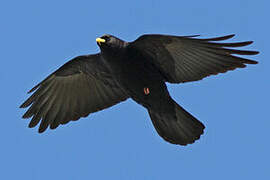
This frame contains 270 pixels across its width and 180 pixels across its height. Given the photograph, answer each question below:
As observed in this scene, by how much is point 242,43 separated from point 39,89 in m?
3.99

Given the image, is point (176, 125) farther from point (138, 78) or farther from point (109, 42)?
point (109, 42)

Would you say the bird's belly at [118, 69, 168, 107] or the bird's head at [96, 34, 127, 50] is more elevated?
the bird's head at [96, 34, 127, 50]

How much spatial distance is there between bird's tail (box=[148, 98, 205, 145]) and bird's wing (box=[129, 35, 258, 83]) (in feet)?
2.79

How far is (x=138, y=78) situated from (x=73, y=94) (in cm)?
190

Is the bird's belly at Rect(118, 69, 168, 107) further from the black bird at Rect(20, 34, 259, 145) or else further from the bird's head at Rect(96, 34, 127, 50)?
the bird's head at Rect(96, 34, 127, 50)

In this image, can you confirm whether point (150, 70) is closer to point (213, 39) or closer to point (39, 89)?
point (213, 39)

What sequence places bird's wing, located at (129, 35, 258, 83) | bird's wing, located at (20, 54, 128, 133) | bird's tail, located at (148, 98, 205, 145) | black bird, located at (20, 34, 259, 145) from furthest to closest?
bird's wing, located at (20, 54, 128, 133) → bird's tail, located at (148, 98, 205, 145) → black bird, located at (20, 34, 259, 145) → bird's wing, located at (129, 35, 258, 83)

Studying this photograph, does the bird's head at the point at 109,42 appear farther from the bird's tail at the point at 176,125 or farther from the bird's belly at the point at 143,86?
the bird's tail at the point at 176,125

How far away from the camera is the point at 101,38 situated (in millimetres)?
9477

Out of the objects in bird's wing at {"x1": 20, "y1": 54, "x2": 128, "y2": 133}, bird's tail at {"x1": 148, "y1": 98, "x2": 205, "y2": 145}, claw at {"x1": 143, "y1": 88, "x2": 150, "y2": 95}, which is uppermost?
bird's wing at {"x1": 20, "y1": 54, "x2": 128, "y2": 133}

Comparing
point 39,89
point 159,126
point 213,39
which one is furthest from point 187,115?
point 39,89

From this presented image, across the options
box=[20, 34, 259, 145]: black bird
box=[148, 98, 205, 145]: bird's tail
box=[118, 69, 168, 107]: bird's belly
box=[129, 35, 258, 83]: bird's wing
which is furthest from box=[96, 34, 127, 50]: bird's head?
box=[148, 98, 205, 145]: bird's tail

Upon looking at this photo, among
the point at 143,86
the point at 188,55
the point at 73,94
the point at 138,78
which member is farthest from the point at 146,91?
the point at 73,94

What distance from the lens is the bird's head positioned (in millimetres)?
9312
